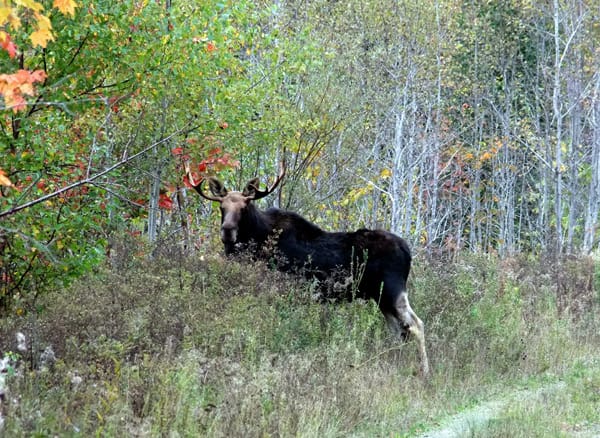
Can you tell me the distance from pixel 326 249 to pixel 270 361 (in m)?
3.49

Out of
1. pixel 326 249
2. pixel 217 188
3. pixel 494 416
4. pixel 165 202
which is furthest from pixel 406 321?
pixel 165 202

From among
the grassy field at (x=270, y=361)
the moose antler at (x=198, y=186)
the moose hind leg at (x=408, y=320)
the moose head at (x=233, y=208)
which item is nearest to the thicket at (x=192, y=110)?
the moose antler at (x=198, y=186)

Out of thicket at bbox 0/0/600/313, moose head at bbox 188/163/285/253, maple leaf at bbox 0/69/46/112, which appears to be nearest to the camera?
maple leaf at bbox 0/69/46/112

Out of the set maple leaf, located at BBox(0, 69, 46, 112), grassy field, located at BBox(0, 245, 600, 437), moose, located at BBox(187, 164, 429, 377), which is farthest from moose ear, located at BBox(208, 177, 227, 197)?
maple leaf, located at BBox(0, 69, 46, 112)

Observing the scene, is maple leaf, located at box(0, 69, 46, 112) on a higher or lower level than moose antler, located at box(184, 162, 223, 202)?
higher

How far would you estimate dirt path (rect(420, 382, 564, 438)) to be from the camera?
7.88 meters

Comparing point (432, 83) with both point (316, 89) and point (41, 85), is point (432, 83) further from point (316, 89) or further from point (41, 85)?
point (41, 85)

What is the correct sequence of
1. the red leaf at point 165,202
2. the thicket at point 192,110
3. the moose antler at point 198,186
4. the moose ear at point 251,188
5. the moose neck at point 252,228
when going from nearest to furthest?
1. the thicket at point 192,110
2. the moose neck at point 252,228
3. the moose antler at point 198,186
4. the moose ear at point 251,188
5. the red leaf at point 165,202

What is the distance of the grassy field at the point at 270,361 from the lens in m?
6.85

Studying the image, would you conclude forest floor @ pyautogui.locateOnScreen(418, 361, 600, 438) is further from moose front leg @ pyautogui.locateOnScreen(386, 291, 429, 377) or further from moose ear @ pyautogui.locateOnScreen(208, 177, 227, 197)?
moose ear @ pyautogui.locateOnScreen(208, 177, 227, 197)

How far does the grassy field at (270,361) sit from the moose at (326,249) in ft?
0.91

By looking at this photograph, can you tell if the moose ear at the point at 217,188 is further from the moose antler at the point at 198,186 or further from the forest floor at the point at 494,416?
the forest floor at the point at 494,416

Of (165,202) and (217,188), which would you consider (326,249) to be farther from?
(165,202)

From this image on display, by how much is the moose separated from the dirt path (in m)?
1.35
